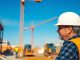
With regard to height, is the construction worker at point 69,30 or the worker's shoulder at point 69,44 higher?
the construction worker at point 69,30

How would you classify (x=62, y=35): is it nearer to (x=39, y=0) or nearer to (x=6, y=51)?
(x=39, y=0)

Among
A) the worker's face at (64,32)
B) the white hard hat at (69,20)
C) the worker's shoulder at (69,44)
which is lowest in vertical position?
the worker's shoulder at (69,44)

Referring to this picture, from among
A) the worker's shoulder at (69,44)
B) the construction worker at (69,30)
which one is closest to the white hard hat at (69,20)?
the construction worker at (69,30)

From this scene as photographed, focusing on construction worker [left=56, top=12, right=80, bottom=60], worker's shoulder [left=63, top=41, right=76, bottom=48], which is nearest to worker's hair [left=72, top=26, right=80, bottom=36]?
construction worker [left=56, top=12, right=80, bottom=60]

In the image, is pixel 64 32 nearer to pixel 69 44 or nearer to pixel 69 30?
pixel 69 30

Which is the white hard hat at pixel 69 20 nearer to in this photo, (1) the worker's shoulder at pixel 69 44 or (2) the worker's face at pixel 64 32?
(2) the worker's face at pixel 64 32

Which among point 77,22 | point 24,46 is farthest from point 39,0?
point 77,22

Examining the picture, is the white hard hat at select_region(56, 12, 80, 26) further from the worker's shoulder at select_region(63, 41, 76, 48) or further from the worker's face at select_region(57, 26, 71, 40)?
the worker's shoulder at select_region(63, 41, 76, 48)

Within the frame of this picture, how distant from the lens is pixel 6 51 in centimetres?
→ 9075

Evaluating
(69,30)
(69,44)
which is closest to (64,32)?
(69,30)

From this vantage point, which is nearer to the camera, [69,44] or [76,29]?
[69,44]

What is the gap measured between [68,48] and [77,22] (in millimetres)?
396

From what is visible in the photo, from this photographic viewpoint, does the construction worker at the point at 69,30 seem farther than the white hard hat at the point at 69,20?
No

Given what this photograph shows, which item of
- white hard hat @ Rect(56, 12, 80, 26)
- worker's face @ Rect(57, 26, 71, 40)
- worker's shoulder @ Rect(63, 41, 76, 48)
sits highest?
white hard hat @ Rect(56, 12, 80, 26)
